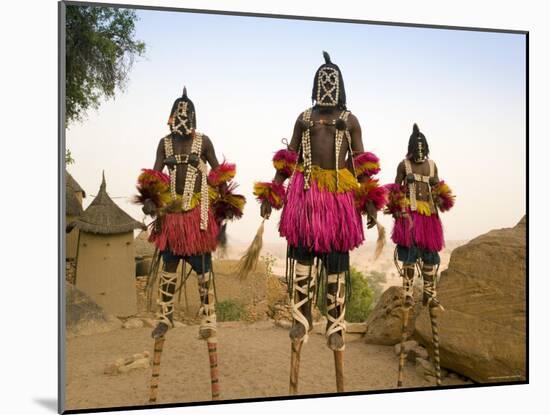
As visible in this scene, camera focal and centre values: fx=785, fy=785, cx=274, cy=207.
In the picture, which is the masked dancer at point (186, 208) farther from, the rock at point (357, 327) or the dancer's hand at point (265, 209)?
the rock at point (357, 327)

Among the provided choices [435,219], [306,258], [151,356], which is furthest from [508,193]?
[151,356]

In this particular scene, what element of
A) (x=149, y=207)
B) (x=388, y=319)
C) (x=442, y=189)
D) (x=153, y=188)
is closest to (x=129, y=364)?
(x=149, y=207)

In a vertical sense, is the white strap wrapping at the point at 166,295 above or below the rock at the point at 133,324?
above

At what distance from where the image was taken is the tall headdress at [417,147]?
202 inches

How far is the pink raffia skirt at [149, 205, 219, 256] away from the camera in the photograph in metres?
4.55

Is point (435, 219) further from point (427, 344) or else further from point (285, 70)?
point (285, 70)

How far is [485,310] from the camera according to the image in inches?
211

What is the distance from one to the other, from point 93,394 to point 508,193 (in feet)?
9.90

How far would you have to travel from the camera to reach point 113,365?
4.62m

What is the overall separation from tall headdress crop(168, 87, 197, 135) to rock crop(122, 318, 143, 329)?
1153 mm

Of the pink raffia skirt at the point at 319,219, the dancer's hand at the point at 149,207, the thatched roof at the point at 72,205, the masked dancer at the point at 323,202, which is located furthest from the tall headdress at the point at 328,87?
the thatched roof at the point at 72,205

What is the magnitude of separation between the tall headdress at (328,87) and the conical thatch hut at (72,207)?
1504 mm

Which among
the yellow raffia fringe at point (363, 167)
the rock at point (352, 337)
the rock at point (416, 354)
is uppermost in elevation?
the yellow raffia fringe at point (363, 167)

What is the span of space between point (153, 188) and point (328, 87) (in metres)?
1.21
